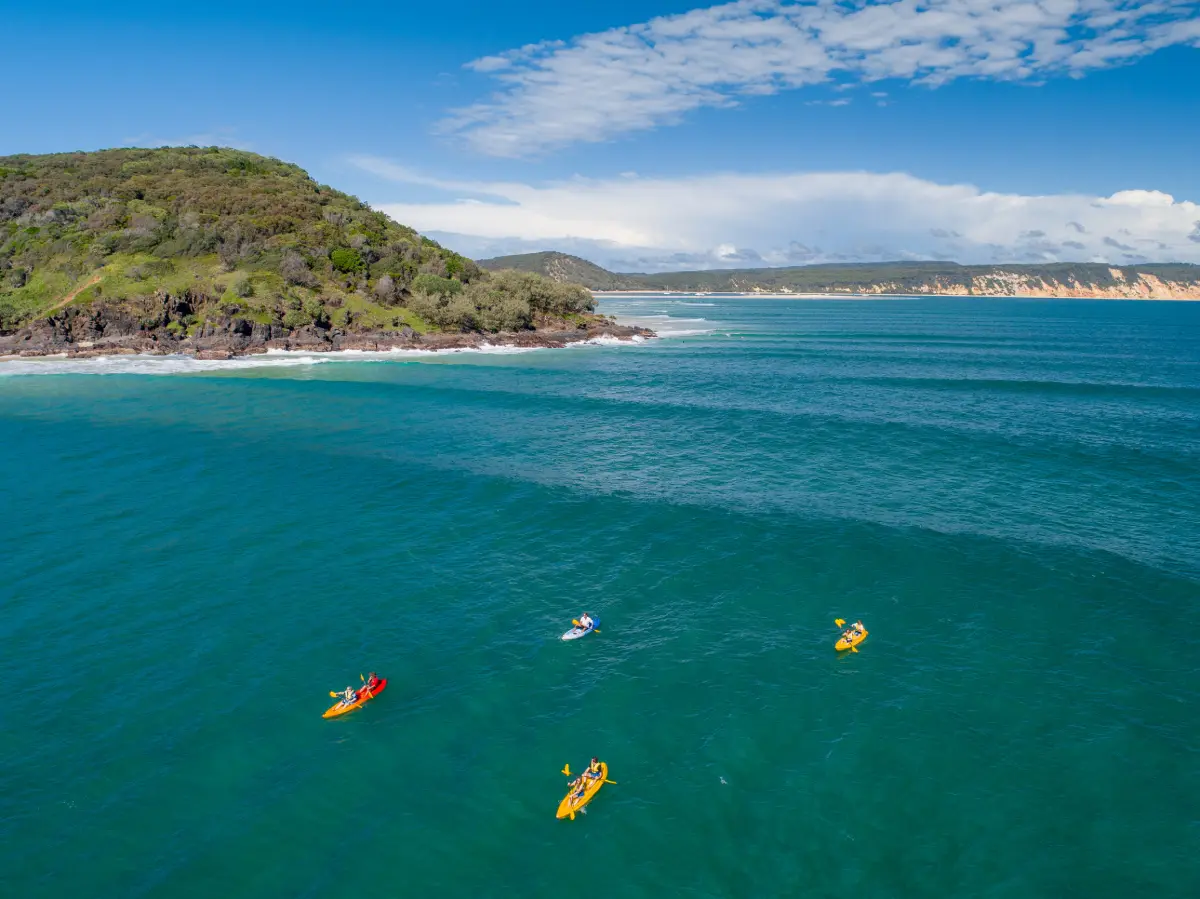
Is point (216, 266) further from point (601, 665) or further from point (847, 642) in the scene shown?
point (847, 642)

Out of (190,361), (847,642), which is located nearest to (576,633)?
(847,642)

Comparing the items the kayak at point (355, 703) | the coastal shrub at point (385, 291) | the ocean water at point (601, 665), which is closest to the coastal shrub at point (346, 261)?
the coastal shrub at point (385, 291)

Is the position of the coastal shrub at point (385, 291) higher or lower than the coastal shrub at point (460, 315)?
higher

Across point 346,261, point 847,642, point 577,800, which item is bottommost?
point 577,800

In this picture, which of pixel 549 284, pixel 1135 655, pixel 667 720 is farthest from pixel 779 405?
pixel 549 284

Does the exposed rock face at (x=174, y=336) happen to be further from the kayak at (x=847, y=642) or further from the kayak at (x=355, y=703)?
the kayak at (x=847, y=642)

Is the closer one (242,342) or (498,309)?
(242,342)

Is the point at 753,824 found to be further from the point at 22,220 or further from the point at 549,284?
the point at 22,220
